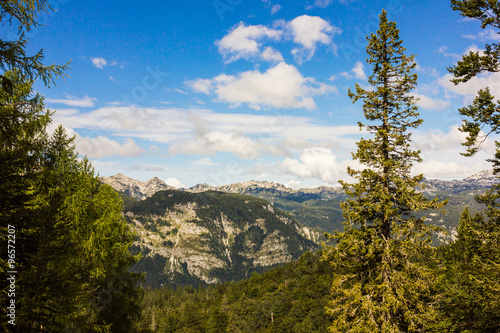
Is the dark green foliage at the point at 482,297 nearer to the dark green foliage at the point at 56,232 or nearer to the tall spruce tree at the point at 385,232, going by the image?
the tall spruce tree at the point at 385,232

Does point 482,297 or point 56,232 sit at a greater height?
point 56,232

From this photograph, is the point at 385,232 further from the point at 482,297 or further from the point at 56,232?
the point at 56,232

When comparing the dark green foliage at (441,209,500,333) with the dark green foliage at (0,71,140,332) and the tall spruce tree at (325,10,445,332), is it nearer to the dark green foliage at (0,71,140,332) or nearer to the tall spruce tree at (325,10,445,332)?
the tall spruce tree at (325,10,445,332)

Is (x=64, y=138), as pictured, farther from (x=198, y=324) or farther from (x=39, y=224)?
(x=198, y=324)

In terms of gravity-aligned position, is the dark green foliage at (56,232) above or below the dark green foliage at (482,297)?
above

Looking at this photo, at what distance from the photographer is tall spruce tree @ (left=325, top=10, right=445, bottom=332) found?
11500mm

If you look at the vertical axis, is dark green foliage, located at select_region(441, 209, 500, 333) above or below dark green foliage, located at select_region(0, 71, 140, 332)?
below

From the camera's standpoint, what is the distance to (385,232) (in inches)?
497

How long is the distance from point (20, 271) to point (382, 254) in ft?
44.0

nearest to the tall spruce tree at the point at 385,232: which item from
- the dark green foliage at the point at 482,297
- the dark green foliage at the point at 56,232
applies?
the dark green foliage at the point at 482,297

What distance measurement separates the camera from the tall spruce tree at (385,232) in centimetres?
1150

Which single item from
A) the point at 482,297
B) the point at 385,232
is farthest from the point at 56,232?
the point at 482,297

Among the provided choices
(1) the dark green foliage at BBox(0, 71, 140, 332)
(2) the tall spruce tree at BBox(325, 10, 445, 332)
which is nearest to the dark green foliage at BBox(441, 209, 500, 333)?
(2) the tall spruce tree at BBox(325, 10, 445, 332)

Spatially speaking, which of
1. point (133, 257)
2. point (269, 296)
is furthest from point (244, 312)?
point (133, 257)
